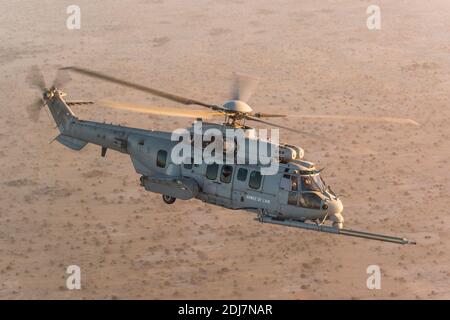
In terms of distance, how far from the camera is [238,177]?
37312 millimetres

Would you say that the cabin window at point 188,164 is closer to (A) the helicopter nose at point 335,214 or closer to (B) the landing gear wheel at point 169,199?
(B) the landing gear wheel at point 169,199

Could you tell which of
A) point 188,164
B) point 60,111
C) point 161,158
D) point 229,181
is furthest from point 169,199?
point 60,111

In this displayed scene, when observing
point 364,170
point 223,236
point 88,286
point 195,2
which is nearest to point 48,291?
point 88,286

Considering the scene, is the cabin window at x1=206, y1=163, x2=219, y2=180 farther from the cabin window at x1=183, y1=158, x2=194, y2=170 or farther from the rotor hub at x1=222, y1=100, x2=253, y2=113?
the rotor hub at x1=222, y1=100, x2=253, y2=113

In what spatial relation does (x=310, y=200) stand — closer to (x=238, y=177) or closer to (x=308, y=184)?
(x=308, y=184)

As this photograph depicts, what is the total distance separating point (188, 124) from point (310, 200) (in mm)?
23249

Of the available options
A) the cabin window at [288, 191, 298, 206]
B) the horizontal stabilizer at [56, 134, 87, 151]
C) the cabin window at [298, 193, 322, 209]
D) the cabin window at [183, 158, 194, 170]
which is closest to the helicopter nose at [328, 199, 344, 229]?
the cabin window at [298, 193, 322, 209]

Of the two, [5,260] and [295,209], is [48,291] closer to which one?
[5,260]

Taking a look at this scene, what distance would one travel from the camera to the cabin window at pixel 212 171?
124 feet

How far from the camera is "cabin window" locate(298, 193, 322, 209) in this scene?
Result: 1435 inches

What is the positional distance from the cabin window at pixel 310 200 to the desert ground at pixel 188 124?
15.5ft

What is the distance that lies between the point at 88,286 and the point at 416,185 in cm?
2008

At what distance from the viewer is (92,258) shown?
4141 cm

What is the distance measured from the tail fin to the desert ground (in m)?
5.55
